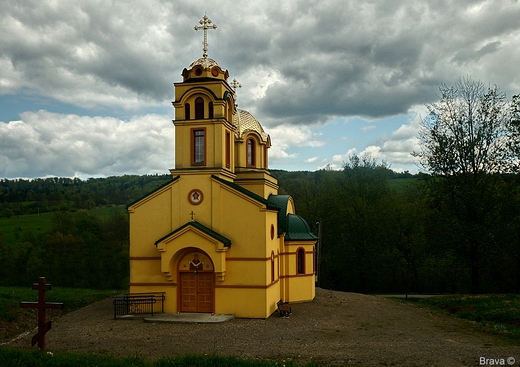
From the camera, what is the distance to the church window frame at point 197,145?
21.2 metres

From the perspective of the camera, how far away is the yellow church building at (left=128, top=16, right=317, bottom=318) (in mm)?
19672

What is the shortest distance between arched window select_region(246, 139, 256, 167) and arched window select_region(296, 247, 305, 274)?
543 centimetres

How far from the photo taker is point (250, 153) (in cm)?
2550

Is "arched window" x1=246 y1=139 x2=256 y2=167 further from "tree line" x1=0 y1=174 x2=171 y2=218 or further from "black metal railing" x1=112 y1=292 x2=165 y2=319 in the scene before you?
"tree line" x1=0 y1=174 x2=171 y2=218

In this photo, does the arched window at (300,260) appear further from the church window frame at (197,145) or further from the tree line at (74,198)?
the tree line at (74,198)

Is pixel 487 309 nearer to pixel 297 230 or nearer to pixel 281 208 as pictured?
pixel 297 230

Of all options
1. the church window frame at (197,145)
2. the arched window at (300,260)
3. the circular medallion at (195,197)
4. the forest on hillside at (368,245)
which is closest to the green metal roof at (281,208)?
the arched window at (300,260)

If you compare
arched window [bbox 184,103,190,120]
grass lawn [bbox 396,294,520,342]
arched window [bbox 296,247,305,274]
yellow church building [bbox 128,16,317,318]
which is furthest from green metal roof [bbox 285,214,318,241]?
arched window [bbox 184,103,190,120]

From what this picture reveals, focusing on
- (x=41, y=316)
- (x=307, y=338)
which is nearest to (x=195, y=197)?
(x=307, y=338)

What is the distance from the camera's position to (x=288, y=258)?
78.3ft

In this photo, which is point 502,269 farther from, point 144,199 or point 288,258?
point 144,199

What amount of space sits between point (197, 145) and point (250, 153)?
483 centimetres

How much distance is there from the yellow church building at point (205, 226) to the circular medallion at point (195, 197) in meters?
0.05

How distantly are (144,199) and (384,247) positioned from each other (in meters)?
21.9
